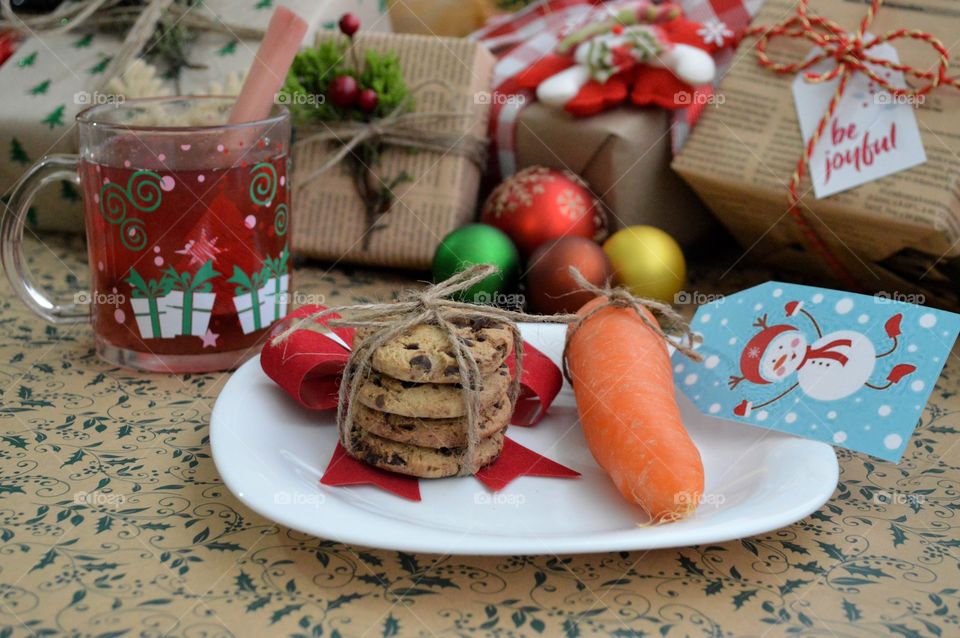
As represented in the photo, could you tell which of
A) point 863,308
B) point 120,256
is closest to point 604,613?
point 863,308

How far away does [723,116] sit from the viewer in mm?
1254

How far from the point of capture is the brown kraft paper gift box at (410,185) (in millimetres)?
1343

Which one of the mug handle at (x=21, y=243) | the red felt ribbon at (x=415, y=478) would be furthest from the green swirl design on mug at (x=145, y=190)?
the red felt ribbon at (x=415, y=478)

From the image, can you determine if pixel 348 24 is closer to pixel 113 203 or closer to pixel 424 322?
pixel 113 203

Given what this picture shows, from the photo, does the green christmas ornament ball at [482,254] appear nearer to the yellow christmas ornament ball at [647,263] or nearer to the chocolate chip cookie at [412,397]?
the yellow christmas ornament ball at [647,263]

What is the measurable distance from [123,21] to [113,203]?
2.12 feet

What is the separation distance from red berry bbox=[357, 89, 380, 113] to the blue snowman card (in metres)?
0.61

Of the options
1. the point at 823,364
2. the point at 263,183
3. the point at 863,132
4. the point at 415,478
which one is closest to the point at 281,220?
the point at 263,183

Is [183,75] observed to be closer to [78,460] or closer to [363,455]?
[78,460]

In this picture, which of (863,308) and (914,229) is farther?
(914,229)

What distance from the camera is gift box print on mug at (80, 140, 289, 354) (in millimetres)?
933

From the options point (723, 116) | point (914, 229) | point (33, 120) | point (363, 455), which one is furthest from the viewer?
point (33, 120)

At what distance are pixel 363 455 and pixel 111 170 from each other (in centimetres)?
42

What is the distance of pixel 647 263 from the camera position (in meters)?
1.21
